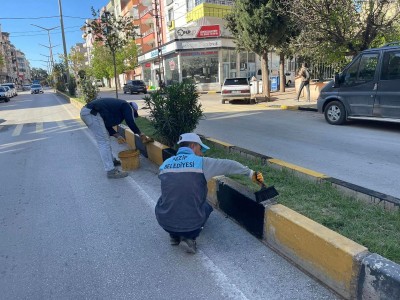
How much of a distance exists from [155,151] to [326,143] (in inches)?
157

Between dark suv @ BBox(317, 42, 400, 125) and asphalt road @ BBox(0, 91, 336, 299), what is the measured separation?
250 inches

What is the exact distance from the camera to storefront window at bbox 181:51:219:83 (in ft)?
108

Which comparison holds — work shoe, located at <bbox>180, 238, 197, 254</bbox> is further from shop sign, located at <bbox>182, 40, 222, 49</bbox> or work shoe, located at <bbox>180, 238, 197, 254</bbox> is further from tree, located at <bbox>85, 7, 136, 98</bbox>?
shop sign, located at <bbox>182, 40, 222, 49</bbox>

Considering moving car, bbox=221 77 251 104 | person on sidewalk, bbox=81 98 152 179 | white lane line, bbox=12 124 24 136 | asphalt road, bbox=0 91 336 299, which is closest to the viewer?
asphalt road, bbox=0 91 336 299

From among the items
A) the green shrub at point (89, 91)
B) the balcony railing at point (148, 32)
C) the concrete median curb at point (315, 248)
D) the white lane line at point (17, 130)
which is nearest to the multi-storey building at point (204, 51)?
the balcony railing at point (148, 32)

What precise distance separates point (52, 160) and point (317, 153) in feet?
19.0

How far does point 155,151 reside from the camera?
21.7ft

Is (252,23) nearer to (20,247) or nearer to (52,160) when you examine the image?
(52,160)

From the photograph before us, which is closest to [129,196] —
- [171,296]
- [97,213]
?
[97,213]

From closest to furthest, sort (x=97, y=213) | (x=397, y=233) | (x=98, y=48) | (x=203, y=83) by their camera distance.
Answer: (x=397, y=233)
(x=97, y=213)
(x=203, y=83)
(x=98, y=48)

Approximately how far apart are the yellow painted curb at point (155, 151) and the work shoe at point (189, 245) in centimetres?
310

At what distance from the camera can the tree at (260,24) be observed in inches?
626

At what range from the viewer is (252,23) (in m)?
16.3

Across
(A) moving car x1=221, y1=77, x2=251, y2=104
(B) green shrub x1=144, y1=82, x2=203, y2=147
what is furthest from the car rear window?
(B) green shrub x1=144, y1=82, x2=203, y2=147
